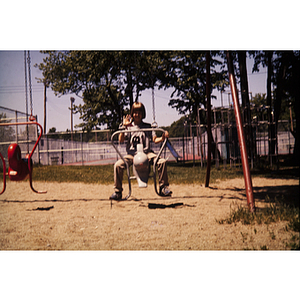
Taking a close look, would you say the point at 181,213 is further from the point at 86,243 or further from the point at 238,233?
the point at 86,243

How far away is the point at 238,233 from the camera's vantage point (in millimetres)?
3494

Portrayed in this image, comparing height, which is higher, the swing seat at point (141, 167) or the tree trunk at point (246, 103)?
the tree trunk at point (246, 103)

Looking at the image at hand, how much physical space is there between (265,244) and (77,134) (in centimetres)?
428

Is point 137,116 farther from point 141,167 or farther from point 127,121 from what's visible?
point 141,167

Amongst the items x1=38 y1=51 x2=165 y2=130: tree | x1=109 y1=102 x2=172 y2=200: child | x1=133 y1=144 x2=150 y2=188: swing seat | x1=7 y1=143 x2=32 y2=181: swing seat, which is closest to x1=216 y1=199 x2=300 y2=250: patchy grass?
x1=109 y1=102 x2=172 y2=200: child

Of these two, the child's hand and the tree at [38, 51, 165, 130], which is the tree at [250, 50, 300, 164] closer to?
the tree at [38, 51, 165, 130]

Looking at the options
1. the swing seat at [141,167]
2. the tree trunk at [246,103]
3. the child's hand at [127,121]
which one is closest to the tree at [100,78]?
the child's hand at [127,121]

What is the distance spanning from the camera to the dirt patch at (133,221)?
3441 millimetres

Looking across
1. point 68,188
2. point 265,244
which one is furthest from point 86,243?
point 68,188

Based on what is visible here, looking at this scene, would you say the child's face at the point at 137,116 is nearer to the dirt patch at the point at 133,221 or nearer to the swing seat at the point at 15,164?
the dirt patch at the point at 133,221

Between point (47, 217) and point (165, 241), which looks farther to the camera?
point (47, 217)

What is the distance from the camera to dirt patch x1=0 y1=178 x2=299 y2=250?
344 centimetres

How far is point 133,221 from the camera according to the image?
13.3 feet

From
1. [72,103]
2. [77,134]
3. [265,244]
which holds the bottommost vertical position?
[265,244]
